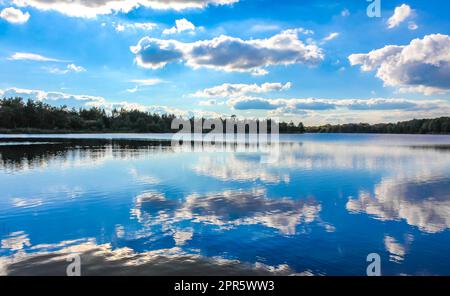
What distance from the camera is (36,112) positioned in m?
199

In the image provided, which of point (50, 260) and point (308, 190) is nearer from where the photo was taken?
point (50, 260)

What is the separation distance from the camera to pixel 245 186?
109 feet

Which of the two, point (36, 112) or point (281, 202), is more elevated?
point (36, 112)
